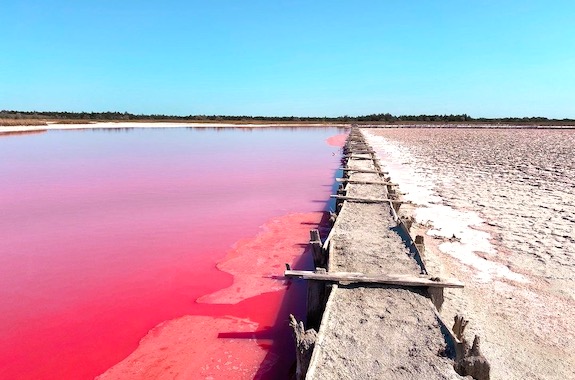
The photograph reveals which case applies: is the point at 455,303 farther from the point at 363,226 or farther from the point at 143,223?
the point at 143,223

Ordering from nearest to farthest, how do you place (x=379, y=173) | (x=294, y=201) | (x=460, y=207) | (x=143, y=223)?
(x=143, y=223)
(x=460, y=207)
(x=294, y=201)
(x=379, y=173)

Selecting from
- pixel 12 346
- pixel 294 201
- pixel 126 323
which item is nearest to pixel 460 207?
pixel 294 201

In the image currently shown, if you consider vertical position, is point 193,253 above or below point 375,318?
below

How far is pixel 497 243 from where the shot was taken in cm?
652

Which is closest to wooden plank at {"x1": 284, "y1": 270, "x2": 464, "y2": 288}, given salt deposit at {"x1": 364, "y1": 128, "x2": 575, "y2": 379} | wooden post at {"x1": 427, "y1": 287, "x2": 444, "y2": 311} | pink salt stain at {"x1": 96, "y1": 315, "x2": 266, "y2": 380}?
wooden post at {"x1": 427, "y1": 287, "x2": 444, "y2": 311}

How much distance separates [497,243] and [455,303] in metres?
2.42

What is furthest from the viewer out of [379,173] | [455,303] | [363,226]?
[379,173]

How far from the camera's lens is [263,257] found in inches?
263

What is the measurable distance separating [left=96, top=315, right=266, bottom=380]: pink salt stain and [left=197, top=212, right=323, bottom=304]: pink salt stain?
615 millimetres

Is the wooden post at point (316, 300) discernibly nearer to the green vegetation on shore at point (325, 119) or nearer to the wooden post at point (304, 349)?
the wooden post at point (304, 349)

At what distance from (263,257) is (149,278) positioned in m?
1.73

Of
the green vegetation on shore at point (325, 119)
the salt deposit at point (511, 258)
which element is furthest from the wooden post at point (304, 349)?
the green vegetation on shore at point (325, 119)

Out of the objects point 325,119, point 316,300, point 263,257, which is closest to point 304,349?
point 316,300

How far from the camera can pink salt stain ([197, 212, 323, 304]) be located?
17.9ft
